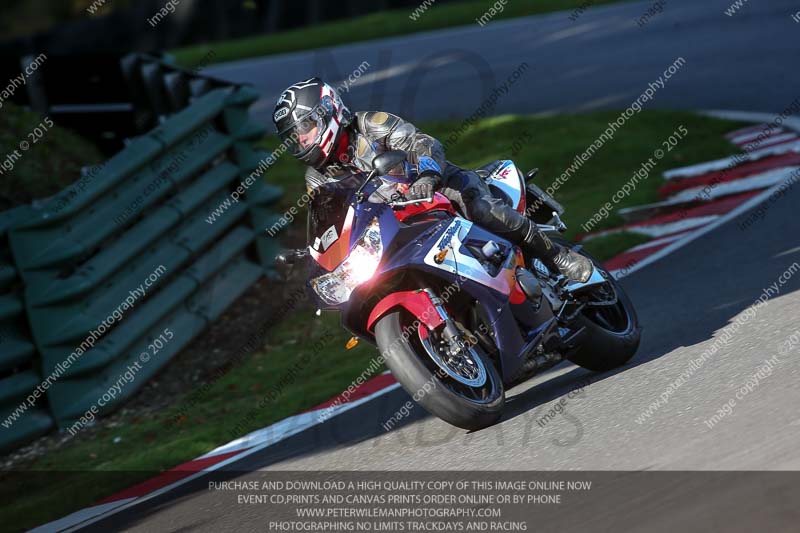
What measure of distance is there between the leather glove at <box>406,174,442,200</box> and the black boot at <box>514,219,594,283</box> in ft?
2.84

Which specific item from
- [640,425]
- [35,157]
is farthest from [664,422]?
[35,157]

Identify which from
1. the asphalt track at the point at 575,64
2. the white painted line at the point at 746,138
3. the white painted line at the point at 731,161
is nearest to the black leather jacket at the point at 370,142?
the white painted line at the point at 731,161

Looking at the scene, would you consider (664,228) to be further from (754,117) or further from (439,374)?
(439,374)

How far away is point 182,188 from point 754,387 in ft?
19.0

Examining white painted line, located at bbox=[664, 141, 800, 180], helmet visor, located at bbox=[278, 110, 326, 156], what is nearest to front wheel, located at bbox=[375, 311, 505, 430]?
helmet visor, located at bbox=[278, 110, 326, 156]

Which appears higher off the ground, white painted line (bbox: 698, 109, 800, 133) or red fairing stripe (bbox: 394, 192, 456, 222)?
red fairing stripe (bbox: 394, 192, 456, 222)

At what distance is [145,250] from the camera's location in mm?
8891

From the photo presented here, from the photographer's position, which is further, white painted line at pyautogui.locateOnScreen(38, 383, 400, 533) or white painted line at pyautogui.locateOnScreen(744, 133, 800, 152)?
white painted line at pyautogui.locateOnScreen(744, 133, 800, 152)

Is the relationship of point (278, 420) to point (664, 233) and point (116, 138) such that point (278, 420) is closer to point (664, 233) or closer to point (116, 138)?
point (664, 233)

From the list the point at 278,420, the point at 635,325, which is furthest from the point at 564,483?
the point at 278,420

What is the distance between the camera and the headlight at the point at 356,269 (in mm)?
5504

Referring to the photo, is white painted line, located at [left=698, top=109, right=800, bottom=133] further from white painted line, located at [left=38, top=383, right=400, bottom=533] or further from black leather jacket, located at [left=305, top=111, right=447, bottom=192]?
black leather jacket, located at [left=305, top=111, right=447, bottom=192]

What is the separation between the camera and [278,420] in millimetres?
7320

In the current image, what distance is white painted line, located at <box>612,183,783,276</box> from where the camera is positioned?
8.92 metres
